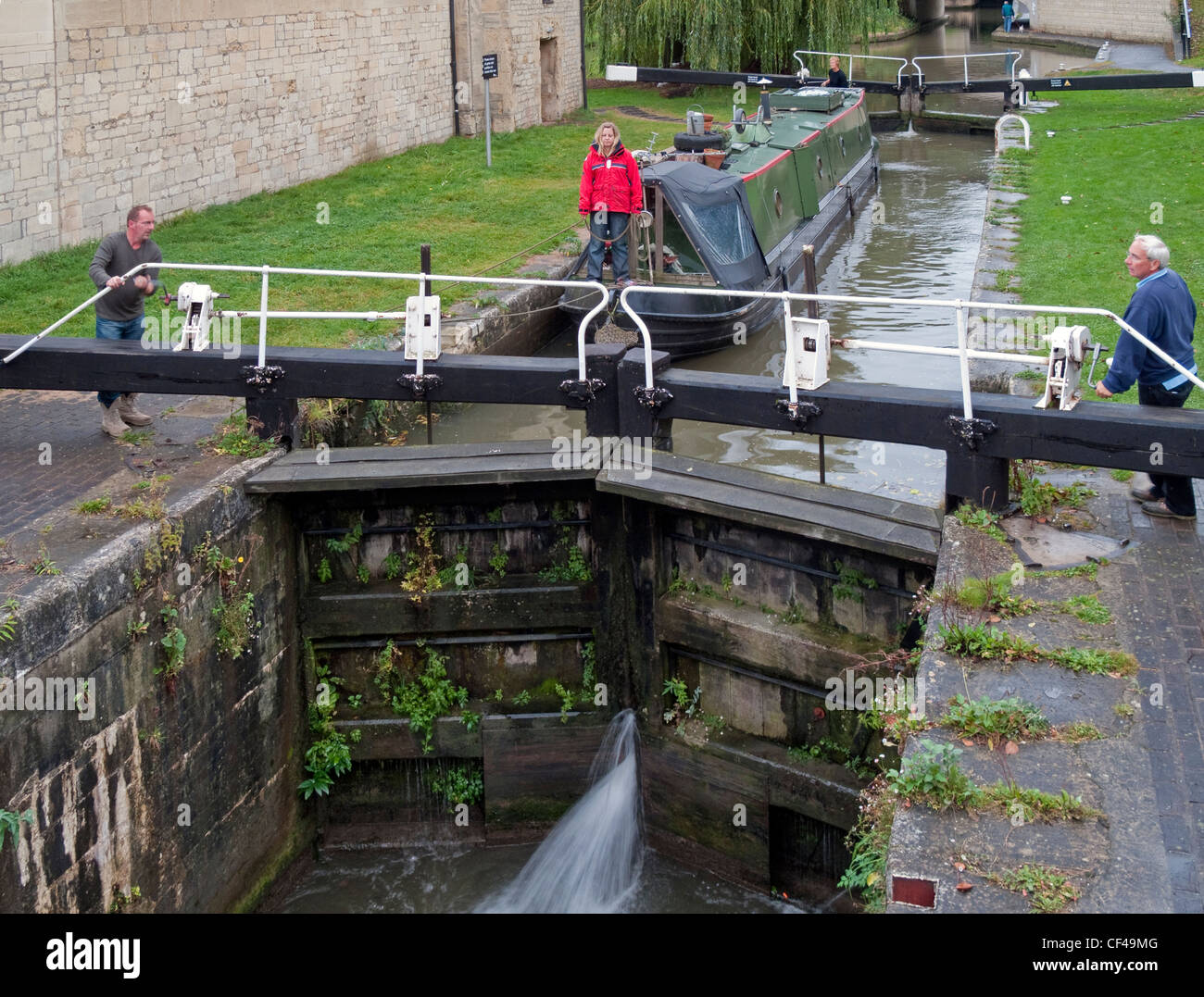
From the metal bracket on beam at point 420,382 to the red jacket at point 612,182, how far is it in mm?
4512

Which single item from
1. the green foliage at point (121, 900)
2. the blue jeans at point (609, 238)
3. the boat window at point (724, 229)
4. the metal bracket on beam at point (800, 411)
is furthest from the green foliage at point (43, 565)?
the boat window at point (724, 229)

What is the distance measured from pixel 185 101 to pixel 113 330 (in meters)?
8.64

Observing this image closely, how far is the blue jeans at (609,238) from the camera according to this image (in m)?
12.2

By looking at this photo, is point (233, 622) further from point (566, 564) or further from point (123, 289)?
point (123, 289)

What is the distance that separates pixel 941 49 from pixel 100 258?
43849 millimetres

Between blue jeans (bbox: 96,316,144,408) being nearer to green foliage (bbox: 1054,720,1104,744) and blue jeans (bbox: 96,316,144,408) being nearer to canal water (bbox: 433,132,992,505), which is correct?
canal water (bbox: 433,132,992,505)

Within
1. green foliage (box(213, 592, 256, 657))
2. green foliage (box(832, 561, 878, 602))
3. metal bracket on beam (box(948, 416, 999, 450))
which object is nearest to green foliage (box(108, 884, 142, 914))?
green foliage (box(213, 592, 256, 657))

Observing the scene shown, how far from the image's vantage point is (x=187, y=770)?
7191mm

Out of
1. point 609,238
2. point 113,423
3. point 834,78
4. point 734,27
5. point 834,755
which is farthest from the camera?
point 734,27

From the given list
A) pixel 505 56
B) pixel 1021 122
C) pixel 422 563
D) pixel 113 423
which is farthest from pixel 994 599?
pixel 505 56

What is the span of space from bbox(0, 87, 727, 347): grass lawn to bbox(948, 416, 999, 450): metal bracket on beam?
18.0 feet

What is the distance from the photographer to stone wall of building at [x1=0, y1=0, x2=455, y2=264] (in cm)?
1341

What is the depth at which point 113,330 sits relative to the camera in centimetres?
834
